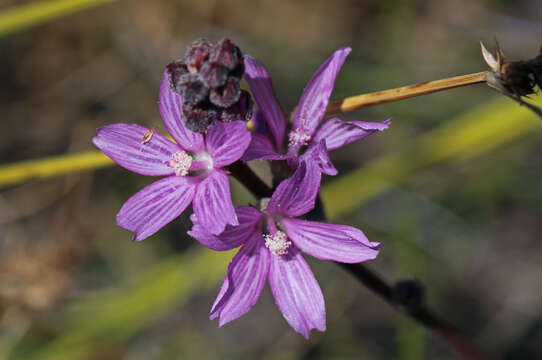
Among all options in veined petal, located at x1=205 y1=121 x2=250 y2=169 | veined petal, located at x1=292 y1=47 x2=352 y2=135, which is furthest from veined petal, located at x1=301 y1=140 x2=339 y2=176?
veined petal, located at x1=292 y1=47 x2=352 y2=135

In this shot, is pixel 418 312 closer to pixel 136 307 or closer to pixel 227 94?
pixel 227 94

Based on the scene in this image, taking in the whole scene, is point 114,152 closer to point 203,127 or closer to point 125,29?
point 203,127

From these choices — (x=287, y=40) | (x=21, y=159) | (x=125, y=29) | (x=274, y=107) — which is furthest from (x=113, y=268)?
(x=274, y=107)

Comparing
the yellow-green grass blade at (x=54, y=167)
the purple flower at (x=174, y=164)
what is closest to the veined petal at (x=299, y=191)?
the purple flower at (x=174, y=164)

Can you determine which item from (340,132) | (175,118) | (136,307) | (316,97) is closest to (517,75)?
(340,132)

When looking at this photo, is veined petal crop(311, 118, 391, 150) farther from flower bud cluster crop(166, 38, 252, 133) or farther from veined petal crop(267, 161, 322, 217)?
flower bud cluster crop(166, 38, 252, 133)
